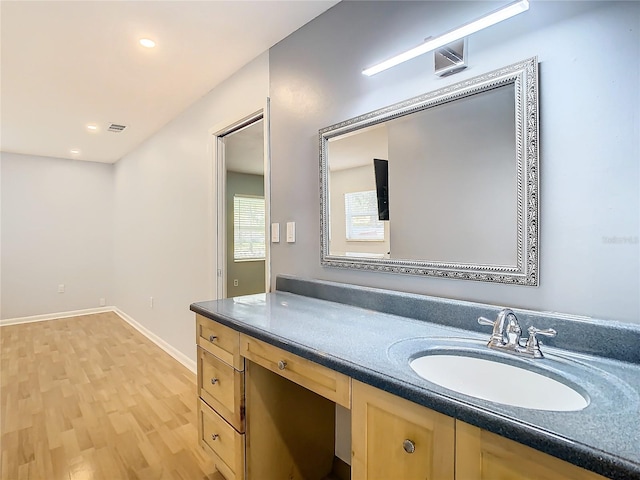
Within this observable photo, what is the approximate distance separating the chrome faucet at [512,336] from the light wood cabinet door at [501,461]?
38 cm

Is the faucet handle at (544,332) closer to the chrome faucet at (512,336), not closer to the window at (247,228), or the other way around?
the chrome faucet at (512,336)

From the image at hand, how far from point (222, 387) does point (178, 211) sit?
2.23 m

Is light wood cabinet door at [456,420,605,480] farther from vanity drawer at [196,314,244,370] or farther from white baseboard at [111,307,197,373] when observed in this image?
white baseboard at [111,307,197,373]

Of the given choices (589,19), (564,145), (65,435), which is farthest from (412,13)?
(65,435)

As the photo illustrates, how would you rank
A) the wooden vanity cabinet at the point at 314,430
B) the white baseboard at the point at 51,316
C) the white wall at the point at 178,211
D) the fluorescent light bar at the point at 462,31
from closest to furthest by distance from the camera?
1. the wooden vanity cabinet at the point at 314,430
2. the fluorescent light bar at the point at 462,31
3. the white wall at the point at 178,211
4. the white baseboard at the point at 51,316

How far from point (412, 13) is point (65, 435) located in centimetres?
294

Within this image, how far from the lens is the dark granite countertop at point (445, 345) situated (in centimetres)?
60

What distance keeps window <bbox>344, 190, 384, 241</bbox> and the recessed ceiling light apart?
1495 mm

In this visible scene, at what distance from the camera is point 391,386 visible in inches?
33.0

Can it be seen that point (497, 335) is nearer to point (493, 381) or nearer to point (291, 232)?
point (493, 381)

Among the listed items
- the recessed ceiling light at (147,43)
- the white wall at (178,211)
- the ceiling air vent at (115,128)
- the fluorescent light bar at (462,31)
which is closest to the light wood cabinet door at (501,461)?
the fluorescent light bar at (462,31)

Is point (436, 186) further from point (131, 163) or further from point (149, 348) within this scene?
point (131, 163)

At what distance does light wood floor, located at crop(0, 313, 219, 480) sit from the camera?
184 cm

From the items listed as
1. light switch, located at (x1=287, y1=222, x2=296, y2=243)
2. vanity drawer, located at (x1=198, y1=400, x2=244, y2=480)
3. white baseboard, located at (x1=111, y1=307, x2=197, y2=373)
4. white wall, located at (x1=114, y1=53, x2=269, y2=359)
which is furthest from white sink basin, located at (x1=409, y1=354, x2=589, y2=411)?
white baseboard, located at (x1=111, y1=307, x2=197, y2=373)
